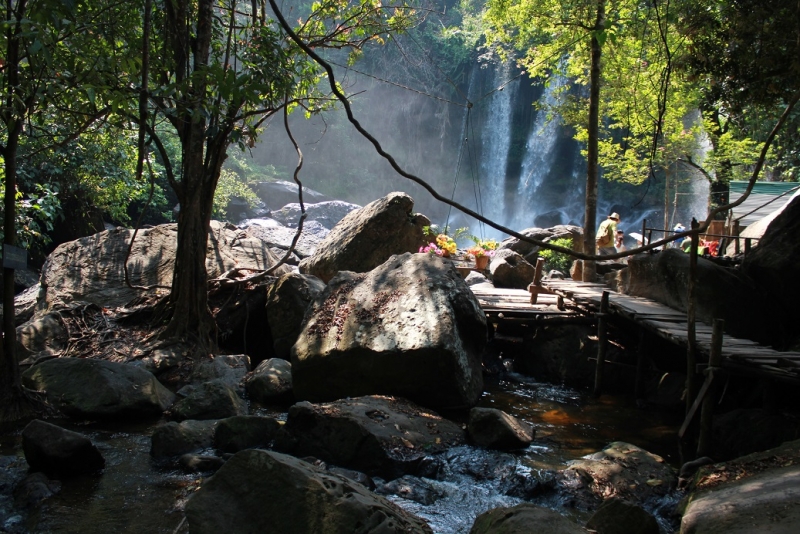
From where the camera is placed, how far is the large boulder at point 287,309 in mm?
9523

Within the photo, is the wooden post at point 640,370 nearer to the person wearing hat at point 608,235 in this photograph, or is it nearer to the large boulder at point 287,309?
the large boulder at point 287,309

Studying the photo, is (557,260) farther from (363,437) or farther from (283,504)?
(283,504)

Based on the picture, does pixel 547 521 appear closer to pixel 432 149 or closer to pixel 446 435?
pixel 446 435

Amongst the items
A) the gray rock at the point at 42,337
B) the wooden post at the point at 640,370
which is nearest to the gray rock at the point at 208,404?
the gray rock at the point at 42,337

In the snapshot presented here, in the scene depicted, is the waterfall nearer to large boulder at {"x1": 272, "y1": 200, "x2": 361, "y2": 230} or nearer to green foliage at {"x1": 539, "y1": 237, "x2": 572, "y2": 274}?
large boulder at {"x1": 272, "y1": 200, "x2": 361, "y2": 230}

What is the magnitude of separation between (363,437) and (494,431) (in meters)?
1.38

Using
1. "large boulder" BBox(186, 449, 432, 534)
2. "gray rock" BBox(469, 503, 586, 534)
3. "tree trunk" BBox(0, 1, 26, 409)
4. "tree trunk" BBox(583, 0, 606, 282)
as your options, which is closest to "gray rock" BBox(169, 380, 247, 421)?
"tree trunk" BBox(0, 1, 26, 409)

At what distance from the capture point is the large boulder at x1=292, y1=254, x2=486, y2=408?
6910 millimetres

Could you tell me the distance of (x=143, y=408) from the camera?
6.67 m

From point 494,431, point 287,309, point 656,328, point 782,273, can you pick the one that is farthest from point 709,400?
point 287,309

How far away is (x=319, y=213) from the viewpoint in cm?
2762

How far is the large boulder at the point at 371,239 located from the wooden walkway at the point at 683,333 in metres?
3.26

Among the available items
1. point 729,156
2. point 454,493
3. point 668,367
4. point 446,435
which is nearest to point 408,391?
point 446,435

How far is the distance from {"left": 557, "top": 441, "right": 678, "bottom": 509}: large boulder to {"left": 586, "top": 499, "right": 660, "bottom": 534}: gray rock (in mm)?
805
